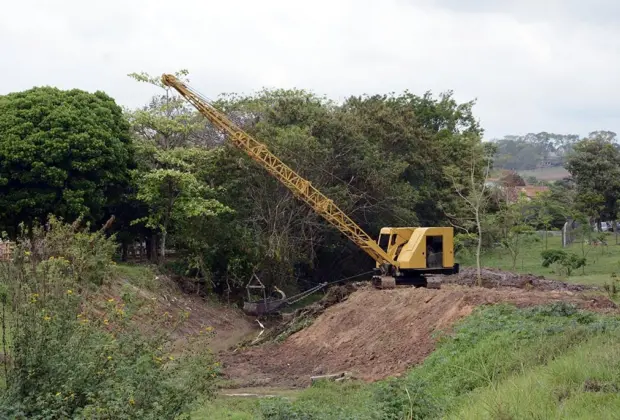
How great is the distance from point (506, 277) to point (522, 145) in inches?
5102

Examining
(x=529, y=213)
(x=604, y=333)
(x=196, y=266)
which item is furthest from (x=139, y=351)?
(x=529, y=213)

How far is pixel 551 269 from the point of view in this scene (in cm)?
3516

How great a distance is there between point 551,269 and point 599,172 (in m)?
A: 18.8

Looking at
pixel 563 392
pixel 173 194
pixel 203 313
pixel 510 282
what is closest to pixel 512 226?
pixel 510 282

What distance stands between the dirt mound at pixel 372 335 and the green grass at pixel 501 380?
161cm

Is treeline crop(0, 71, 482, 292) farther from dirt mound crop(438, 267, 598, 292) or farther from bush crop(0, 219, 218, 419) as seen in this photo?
bush crop(0, 219, 218, 419)

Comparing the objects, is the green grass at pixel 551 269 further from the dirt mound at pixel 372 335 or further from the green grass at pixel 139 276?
the green grass at pixel 139 276

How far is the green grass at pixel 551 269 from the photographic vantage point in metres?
31.1

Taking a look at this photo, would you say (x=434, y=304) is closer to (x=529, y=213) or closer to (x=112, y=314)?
(x=112, y=314)

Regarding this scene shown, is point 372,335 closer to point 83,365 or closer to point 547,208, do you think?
point 83,365

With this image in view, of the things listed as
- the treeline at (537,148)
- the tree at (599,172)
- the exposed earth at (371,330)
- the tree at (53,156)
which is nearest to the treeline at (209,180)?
the tree at (53,156)

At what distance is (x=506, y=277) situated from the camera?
30266 millimetres

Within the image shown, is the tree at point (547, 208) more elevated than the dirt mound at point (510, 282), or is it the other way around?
the tree at point (547, 208)

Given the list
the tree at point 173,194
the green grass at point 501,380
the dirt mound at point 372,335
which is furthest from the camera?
the tree at point 173,194
